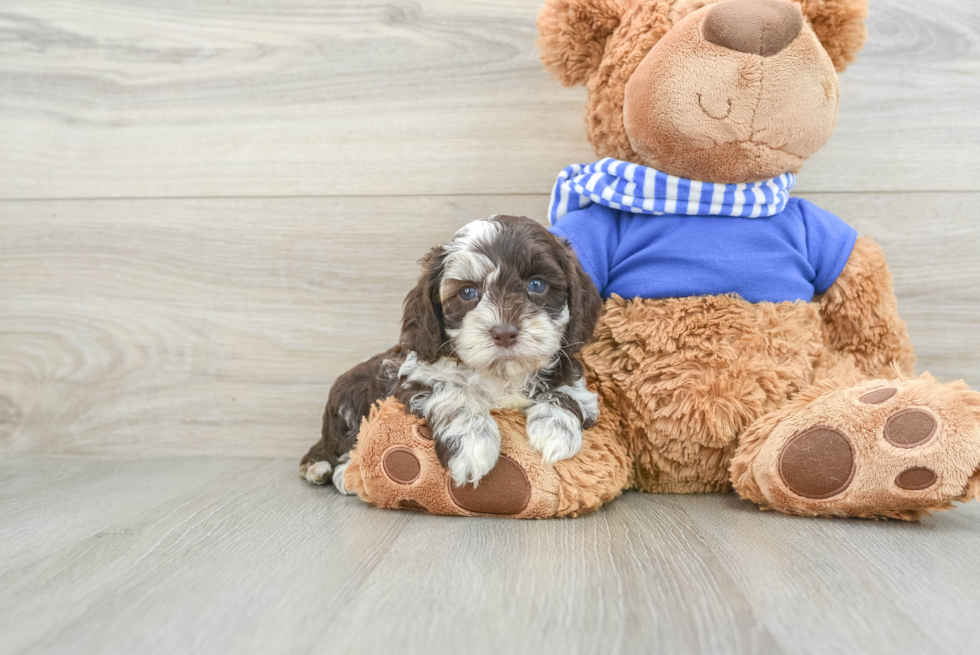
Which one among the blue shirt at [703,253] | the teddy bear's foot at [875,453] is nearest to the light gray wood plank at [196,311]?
the blue shirt at [703,253]

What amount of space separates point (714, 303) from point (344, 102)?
1306 millimetres

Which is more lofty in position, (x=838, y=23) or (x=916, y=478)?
(x=838, y=23)

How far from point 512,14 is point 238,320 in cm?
129

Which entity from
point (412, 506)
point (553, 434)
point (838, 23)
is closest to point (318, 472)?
point (412, 506)

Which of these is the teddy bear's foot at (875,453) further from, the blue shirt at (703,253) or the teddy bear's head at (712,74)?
the teddy bear's head at (712,74)

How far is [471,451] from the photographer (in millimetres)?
1489

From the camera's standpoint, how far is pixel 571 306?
5.17 ft

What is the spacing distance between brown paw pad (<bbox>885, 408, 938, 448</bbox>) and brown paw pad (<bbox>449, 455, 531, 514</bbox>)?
2.40ft

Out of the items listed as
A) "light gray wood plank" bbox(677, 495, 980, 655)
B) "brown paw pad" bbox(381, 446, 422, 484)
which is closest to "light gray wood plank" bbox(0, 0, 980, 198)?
"brown paw pad" bbox(381, 446, 422, 484)

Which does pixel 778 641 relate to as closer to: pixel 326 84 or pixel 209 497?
pixel 209 497

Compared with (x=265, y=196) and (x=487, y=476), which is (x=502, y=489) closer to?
(x=487, y=476)

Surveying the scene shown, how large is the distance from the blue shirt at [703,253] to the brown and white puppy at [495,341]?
0.20 m

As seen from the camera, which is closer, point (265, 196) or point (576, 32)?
point (576, 32)

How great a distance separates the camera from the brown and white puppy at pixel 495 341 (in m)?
1.46
